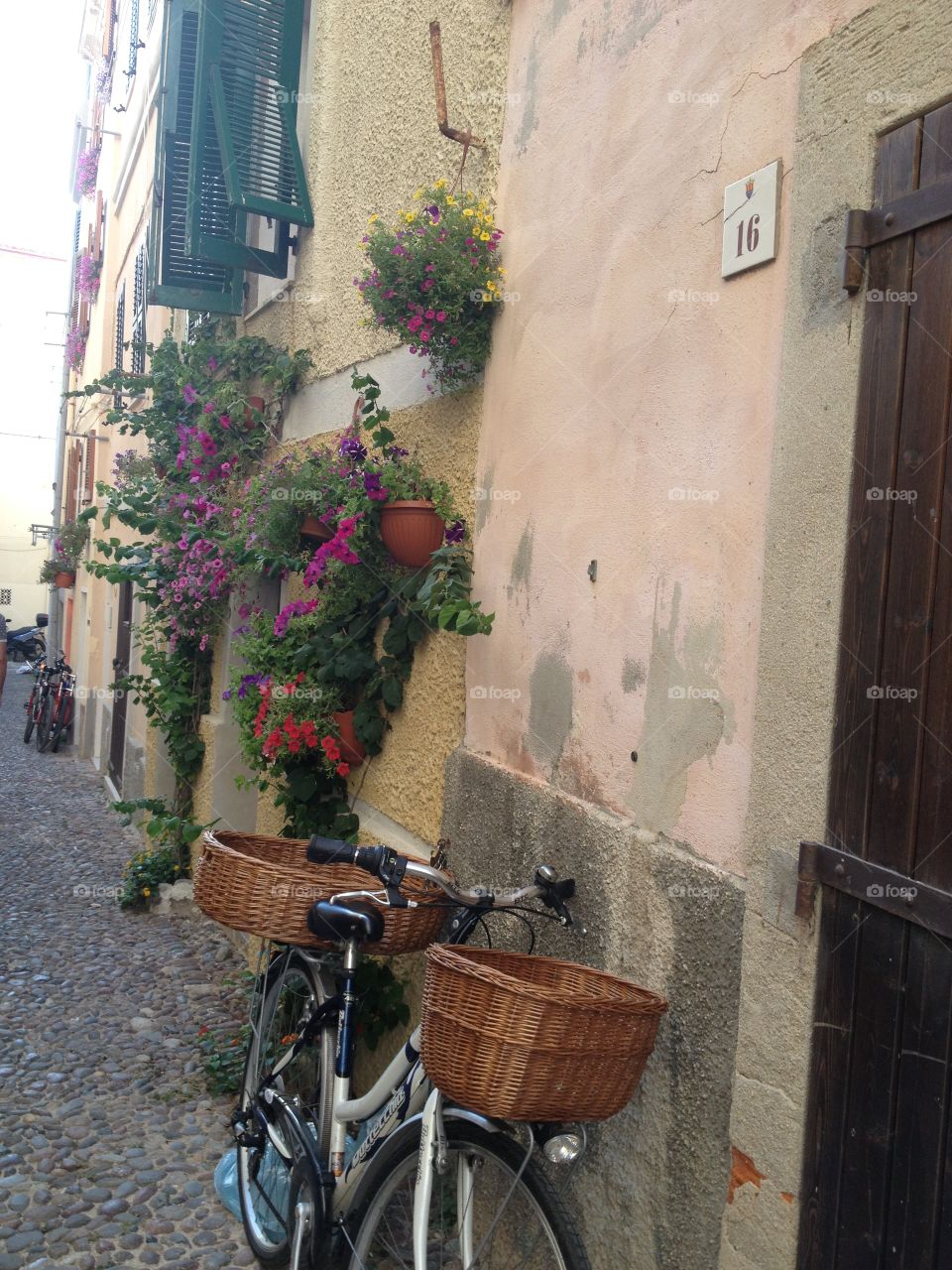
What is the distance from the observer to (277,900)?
118 inches

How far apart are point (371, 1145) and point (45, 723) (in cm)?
1239

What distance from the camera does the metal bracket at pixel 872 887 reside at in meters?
1.75

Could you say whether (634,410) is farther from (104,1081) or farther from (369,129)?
(104,1081)

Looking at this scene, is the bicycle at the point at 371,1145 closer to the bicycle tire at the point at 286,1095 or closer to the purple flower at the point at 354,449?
the bicycle tire at the point at 286,1095

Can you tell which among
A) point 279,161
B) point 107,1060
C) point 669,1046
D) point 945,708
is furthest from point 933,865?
point 279,161

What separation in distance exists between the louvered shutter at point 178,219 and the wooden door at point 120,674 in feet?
13.0

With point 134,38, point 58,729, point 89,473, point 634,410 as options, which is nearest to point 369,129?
point 634,410

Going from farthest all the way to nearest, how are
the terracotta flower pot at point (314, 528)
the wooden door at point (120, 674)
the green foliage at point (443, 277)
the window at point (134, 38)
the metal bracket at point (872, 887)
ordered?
the window at point (134, 38) < the wooden door at point (120, 674) < the terracotta flower pot at point (314, 528) < the green foliage at point (443, 277) < the metal bracket at point (872, 887)

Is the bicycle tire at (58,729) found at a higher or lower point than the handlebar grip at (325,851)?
lower

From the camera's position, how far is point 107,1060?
4.57 metres

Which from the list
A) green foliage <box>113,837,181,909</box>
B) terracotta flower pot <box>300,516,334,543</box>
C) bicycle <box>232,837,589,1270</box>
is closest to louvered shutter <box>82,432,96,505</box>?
green foliage <box>113,837,181,909</box>

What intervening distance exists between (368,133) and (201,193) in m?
1.69

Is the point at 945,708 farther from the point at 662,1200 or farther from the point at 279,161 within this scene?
the point at 279,161

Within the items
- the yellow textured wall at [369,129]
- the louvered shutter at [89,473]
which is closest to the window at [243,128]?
the yellow textured wall at [369,129]
